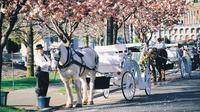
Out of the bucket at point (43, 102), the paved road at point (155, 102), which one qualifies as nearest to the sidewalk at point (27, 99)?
the bucket at point (43, 102)

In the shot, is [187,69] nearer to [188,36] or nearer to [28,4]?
[28,4]

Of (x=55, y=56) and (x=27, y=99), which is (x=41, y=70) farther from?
(x=27, y=99)

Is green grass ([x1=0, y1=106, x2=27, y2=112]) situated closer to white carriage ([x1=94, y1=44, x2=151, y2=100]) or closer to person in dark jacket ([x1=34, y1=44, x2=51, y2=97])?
person in dark jacket ([x1=34, y1=44, x2=51, y2=97])

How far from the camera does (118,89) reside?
26.5 metres

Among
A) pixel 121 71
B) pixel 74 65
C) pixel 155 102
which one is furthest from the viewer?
pixel 121 71

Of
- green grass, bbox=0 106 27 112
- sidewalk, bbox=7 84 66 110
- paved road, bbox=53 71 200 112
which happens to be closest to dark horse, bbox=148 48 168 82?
paved road, bbox=53 71 200 112

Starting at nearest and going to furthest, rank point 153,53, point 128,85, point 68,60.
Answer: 1. point 68,60
2. point 128,85
3. point 153,53

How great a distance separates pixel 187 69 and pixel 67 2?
11983 mm

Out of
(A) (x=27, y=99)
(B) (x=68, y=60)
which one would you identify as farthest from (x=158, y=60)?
(B) (x=68, y=60)

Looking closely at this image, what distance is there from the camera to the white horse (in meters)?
18.4

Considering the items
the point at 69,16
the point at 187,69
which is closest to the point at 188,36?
the point at 187,69

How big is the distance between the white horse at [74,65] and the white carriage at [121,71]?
0.81m

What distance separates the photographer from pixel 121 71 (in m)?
21.8

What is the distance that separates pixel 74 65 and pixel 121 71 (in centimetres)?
325
